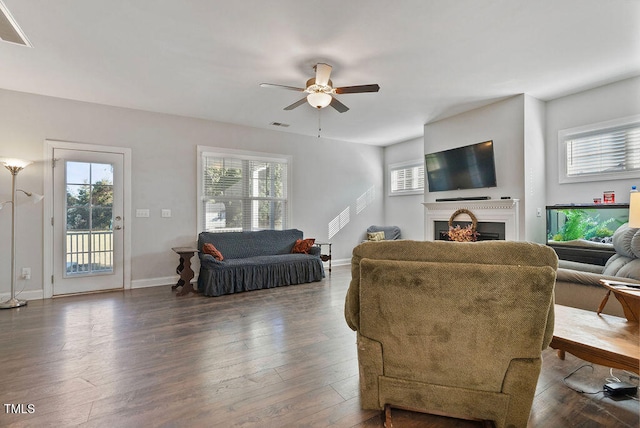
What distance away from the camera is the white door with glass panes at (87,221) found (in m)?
4.12

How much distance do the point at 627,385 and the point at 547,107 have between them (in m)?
3.83

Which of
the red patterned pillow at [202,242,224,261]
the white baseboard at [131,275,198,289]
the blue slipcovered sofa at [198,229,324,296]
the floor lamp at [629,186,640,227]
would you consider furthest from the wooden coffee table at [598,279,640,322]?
the white baseboard at [131,275,198,289]

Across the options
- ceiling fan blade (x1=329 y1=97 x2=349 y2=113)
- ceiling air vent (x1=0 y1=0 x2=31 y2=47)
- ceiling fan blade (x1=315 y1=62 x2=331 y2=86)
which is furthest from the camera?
ceiling fan blade (x1=329 y1=97 x2=349 y2=113)

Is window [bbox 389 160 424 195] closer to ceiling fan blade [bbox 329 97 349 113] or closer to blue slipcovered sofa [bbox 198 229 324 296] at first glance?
blue slipcovered sofa [bbox 198 229 324 296]

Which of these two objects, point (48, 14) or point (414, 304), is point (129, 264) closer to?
point (48, 14)

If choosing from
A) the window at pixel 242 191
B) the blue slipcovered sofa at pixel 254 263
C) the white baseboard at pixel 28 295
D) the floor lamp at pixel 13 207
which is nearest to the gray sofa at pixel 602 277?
the blue slipcovered sofa at pixel 254 263

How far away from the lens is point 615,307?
232 cm

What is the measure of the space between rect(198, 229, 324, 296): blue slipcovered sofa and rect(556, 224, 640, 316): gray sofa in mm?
3303

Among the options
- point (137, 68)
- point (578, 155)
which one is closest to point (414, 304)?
point (137, 68)

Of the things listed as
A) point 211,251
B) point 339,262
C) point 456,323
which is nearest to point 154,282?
point 211,251

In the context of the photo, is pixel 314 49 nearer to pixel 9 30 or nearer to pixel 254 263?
pixel 9 30

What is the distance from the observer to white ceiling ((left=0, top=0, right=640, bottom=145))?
2.36 meters

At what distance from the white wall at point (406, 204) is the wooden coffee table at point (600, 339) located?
4323 millimetres

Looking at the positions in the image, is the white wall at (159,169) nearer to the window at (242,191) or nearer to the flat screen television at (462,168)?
the window at (242,191)
